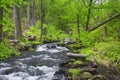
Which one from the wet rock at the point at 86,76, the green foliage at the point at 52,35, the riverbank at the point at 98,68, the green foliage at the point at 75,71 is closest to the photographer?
the wet rock at the point at 86,76

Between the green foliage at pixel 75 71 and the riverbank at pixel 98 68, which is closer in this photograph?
the riverbank at pixel 98 68

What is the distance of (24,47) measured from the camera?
19.8 meters

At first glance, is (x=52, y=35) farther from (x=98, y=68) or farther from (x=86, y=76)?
(x=86, y=76)

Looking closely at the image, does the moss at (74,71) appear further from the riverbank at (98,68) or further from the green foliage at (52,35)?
the green foliage at (52,35)

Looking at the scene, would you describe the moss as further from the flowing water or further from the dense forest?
the dense forest

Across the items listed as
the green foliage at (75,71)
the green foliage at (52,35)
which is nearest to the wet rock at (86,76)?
the green foliage at (75,71)

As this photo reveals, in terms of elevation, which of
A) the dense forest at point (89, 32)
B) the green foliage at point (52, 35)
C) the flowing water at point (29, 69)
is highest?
the dense forest at point (89, 32)

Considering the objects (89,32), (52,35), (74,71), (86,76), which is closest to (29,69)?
(74,71)

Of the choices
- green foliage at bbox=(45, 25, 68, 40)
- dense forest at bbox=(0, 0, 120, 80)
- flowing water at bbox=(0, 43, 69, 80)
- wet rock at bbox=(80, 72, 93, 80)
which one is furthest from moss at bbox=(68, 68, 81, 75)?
green foliage at bbox=(45, 25, 68, 40)

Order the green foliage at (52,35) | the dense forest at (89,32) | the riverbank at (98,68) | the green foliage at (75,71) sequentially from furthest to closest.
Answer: the green foliage at (52,35) < the dense forest at (89,32) < the green foliage at (75,71) < the riverbank at (98,68)

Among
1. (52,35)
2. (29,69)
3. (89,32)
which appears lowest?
(52,35)

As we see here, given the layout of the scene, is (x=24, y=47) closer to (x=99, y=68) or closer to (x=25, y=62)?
(x=25, y=62)

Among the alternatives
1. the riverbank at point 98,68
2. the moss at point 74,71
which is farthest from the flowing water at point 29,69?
the riverbank at point 98,68

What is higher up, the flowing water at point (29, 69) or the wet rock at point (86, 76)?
the wet rock at point (86, 76)
